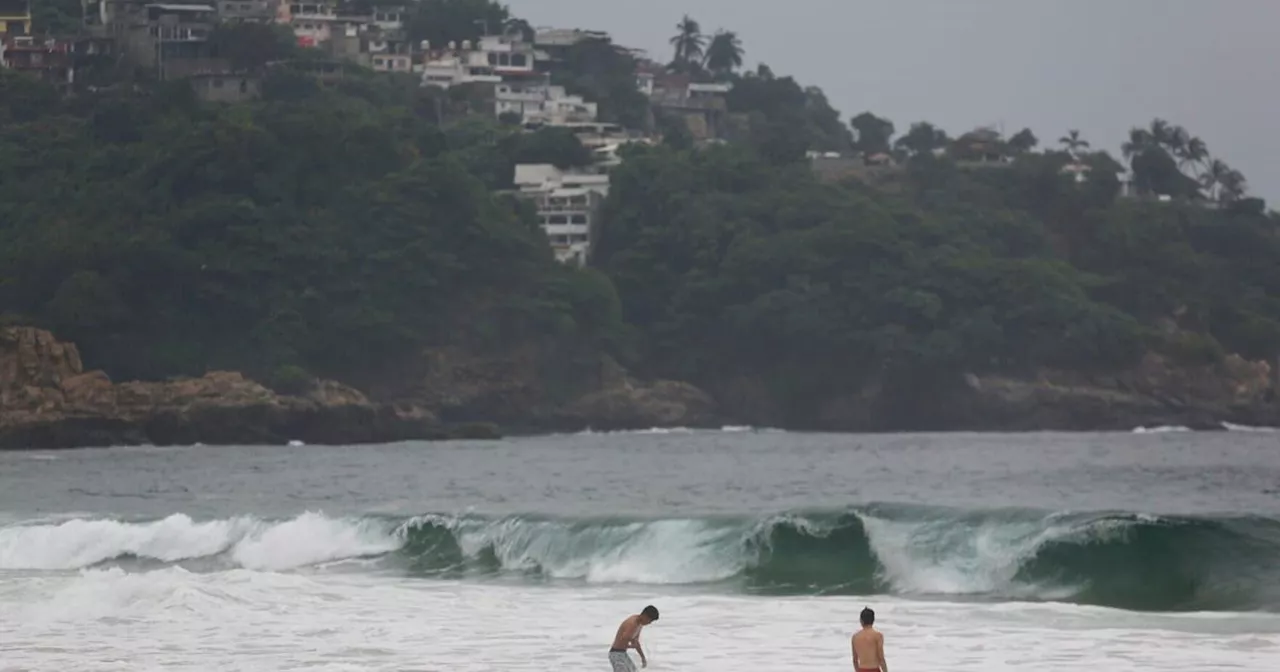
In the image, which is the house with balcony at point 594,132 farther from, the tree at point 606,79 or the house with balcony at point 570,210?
the tree at point 606,79

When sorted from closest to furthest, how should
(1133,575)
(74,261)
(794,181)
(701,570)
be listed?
(1133,575) < (701,570) < (74,261) < (794,181)

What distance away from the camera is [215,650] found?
64.2 feet

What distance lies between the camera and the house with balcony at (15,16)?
125m

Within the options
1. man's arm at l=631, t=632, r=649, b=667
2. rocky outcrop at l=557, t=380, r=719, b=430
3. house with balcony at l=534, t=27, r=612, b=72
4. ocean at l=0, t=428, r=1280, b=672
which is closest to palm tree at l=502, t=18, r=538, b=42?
house with balcony at l=534, t=27, r=612, b=72

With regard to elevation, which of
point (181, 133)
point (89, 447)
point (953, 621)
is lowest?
point (89, 447)

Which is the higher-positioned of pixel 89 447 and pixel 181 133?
pixel 181 133

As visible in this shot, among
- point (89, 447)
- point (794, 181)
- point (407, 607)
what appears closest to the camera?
point (407, 607)

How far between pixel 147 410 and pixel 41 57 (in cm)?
4433

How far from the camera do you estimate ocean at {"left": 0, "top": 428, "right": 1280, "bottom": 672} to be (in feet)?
63.3

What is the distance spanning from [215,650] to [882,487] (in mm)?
28560

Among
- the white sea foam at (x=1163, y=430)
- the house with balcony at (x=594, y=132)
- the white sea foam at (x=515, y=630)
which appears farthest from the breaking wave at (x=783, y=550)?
the house with balcony at (x=594, y=132)

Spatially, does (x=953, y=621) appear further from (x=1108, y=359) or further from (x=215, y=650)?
(x=1108, y=359)

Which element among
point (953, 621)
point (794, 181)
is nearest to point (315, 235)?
point (794, 181)

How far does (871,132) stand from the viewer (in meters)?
154
